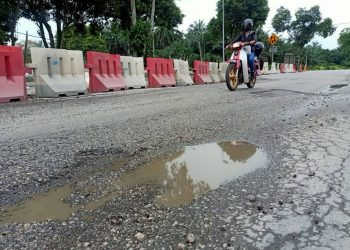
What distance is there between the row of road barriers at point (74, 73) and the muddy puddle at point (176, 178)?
5.96 m

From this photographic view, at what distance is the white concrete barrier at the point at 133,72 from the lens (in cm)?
1228

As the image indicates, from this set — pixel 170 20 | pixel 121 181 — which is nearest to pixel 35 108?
pixel 121 181

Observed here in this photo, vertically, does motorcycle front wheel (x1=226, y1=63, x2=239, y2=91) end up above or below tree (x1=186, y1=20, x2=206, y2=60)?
below

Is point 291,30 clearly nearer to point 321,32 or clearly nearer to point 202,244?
point 321,32

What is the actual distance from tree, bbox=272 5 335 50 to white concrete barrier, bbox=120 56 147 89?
5503 cm

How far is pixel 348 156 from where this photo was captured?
3078 millimetres

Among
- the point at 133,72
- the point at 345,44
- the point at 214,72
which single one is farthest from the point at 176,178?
the point at 345,44

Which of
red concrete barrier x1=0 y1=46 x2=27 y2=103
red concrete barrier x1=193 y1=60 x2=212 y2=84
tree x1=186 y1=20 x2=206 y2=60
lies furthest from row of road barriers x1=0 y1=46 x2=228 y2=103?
tree x1=186 y1=20 x2=206 y2=60

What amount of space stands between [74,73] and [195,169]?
7.77 metres

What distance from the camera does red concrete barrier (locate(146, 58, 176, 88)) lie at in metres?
13.4

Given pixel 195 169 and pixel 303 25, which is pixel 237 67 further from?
pixel 303 25

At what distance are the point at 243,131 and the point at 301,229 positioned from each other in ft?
8.03

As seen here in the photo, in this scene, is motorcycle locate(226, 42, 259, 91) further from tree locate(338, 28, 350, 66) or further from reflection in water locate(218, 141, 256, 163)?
tree locate(338, 28, 350, 66)

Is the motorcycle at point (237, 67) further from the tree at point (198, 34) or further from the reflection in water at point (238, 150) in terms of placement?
the tree at point (198, 34)
